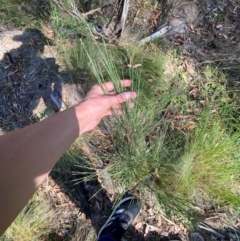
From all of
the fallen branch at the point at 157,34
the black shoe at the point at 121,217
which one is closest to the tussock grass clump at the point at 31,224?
the black shoe at the point at 121,217

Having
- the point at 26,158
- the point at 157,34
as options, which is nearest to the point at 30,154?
the point at 26,158

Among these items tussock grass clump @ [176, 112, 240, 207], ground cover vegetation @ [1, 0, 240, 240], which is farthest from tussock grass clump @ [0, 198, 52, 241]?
tussock grass clump @ [176, 112, 240, 207]

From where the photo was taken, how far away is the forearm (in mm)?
1125

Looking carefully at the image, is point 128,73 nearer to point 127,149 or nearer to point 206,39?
point 127,149

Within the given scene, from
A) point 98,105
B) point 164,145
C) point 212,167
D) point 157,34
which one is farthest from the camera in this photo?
point 157,34

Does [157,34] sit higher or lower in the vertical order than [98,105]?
lower

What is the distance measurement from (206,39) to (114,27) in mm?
683

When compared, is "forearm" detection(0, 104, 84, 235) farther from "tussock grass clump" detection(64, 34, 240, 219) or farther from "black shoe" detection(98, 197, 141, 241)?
"black shoe" detection(98, 197, 141, 241)

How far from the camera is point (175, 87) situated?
2088 mm

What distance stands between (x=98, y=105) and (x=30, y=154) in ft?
1.41

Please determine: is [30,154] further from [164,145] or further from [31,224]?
[164,145]

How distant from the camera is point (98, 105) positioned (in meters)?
1.50

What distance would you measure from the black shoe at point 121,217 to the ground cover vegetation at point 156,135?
5cm

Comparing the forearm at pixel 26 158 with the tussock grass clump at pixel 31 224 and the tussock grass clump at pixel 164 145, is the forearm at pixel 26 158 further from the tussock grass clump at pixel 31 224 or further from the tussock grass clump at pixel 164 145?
the tussock grass clump at pixel 31 224
